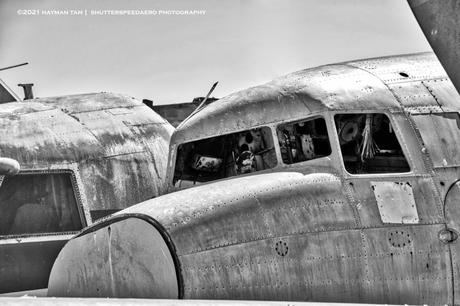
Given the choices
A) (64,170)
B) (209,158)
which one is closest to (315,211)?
(209,158)

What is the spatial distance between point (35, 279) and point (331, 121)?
267 inches

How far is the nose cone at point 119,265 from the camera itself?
25.6 feet

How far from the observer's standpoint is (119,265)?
27.0 feet

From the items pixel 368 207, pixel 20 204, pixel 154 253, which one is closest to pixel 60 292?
pixel 154 253

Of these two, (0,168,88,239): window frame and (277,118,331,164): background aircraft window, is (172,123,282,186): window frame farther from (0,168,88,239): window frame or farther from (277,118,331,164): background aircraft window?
(0,168,88,239): window frame

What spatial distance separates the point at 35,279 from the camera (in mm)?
13156

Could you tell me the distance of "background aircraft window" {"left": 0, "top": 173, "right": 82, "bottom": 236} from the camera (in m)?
13.3

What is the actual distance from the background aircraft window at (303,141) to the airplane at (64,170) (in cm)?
519

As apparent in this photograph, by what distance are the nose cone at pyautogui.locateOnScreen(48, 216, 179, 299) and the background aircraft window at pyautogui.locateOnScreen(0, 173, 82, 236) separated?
174 inches

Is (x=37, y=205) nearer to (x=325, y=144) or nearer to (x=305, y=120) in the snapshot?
(x=325, y=144)

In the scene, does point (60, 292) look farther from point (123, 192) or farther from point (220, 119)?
point (123, 192)

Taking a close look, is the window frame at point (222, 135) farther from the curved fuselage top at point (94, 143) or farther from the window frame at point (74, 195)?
the curved fuselage top at point (94, 143)

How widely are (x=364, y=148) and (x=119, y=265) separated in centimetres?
365

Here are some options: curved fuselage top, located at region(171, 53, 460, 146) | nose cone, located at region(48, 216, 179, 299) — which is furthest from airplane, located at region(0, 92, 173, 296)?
curved fuselage top, located at region(171, 53, 460, 146)
